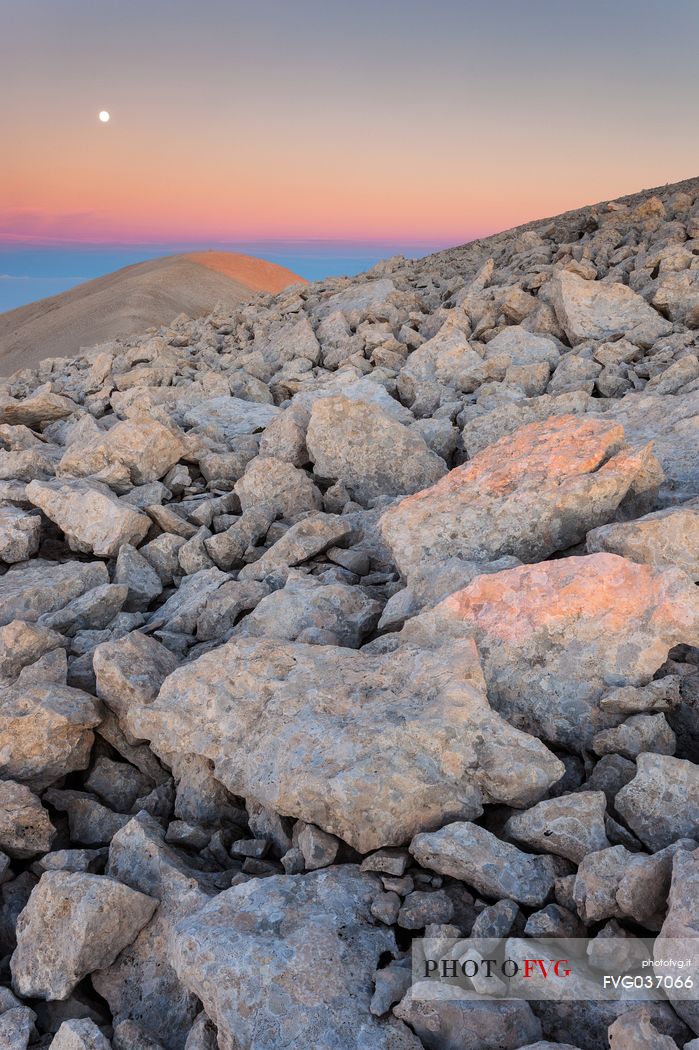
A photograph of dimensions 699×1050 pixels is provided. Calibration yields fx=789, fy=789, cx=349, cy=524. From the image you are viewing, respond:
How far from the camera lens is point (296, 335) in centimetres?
927

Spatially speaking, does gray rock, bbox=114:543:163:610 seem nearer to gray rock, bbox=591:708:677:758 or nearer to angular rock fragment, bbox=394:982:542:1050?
gray rock, bbox=591:708:677:758

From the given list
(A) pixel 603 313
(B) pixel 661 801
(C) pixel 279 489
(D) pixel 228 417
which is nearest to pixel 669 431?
(C) pixel 279 489

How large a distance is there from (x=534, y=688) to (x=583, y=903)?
947mm

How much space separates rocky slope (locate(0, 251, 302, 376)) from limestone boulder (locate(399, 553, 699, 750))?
1481 centimetres

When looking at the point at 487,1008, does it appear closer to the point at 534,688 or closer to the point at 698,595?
the point at 534,688

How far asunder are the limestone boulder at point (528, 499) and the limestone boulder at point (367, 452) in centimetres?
113

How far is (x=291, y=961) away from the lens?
224cm

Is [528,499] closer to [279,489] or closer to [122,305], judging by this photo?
[279,489]

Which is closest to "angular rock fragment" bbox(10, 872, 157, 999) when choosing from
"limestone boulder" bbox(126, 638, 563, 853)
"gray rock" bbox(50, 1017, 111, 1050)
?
"gray rock" bbox(50, 1017, 111, 1050)

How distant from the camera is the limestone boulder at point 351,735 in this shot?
8.55 feet

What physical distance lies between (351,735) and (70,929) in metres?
1.08

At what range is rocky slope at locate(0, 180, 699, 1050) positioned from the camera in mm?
2211

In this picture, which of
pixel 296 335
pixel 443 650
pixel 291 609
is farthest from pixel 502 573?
pixel 296 335

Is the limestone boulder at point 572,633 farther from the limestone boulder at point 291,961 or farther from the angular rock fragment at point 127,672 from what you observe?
the angular rock fragment at point 127,672
